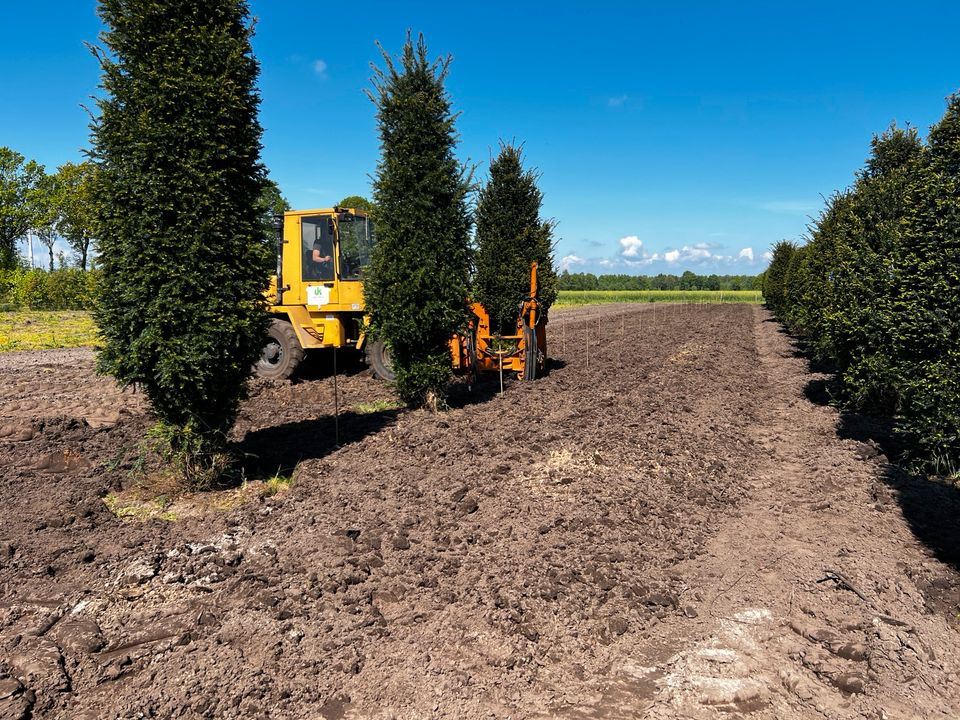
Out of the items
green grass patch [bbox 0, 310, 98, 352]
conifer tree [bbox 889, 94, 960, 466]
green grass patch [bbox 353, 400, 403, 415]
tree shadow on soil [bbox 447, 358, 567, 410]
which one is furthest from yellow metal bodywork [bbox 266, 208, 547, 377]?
green grass patch [bbox 0, 310, 98, 352]

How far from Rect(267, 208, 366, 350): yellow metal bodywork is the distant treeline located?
301 feet

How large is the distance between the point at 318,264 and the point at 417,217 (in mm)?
2585

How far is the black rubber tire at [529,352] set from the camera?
40.3 ft

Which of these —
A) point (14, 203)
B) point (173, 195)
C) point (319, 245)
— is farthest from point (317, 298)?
point (14, 203)

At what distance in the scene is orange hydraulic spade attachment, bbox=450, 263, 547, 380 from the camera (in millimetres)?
11070

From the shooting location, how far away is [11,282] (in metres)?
Answer: 38.2

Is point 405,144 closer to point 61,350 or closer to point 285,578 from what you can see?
point 285,578

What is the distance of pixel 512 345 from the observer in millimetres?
12344

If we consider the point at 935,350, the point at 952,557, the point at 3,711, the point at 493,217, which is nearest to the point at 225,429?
the point at 3,711

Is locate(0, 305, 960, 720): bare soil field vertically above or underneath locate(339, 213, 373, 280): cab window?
underneath

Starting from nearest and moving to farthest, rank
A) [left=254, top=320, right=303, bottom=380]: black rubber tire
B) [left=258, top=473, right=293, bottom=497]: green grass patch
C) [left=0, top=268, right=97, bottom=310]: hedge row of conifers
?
1. [left=258, top=473, right=293, bottom=497]: green grass patch
2. [left=254, top=320, right=303, bottom=380]: black rubber tire
3. [left=0, top=268, right=97, bottom=310]: hedge row of conifers

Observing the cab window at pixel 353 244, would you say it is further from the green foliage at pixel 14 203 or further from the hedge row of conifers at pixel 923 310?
the green foliage at pixel 14 203

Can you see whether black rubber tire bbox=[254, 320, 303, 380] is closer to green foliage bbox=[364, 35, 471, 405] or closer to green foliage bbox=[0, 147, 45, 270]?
green foliage bbox=[364, 35, 471, 405]

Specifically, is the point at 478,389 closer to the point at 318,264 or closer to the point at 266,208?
the point at 318,264
